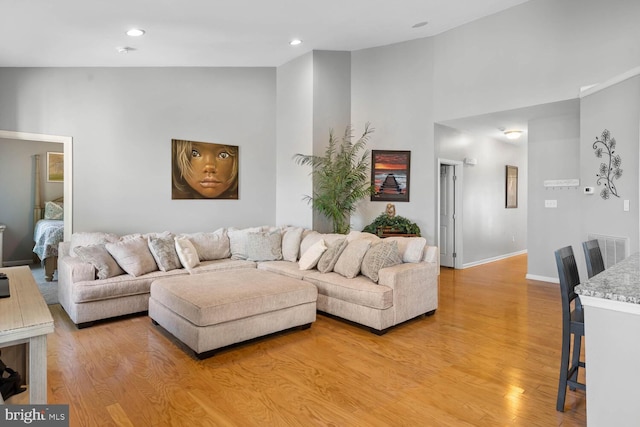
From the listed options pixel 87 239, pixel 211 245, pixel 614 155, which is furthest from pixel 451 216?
pixel 87 239

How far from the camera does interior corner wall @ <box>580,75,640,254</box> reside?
147 inches

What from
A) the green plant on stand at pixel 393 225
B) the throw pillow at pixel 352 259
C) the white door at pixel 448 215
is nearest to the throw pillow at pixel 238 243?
the throw pillow at pixel 352 259

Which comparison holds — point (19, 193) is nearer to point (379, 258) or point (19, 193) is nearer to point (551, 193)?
point (379, 258)

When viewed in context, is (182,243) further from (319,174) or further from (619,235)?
(619,235)

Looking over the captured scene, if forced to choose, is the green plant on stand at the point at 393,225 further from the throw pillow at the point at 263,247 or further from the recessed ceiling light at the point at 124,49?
the recessed ceiling light at the point at 124,49

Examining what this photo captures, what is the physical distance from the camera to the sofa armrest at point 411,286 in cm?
357

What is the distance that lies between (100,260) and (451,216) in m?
5.54

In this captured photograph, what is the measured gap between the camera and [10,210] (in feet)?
22.0

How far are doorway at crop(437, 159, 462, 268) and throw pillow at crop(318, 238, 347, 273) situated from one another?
11.0ft

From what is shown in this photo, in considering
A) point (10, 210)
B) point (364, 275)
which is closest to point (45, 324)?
point (364, 275)

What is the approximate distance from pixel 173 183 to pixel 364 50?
3.65 metres

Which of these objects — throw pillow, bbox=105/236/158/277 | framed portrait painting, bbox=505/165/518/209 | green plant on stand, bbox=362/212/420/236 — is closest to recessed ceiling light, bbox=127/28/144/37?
throw pillow, bbox=105/236/158/277

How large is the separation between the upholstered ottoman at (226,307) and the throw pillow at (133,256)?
56 cm

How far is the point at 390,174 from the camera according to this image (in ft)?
19.9
